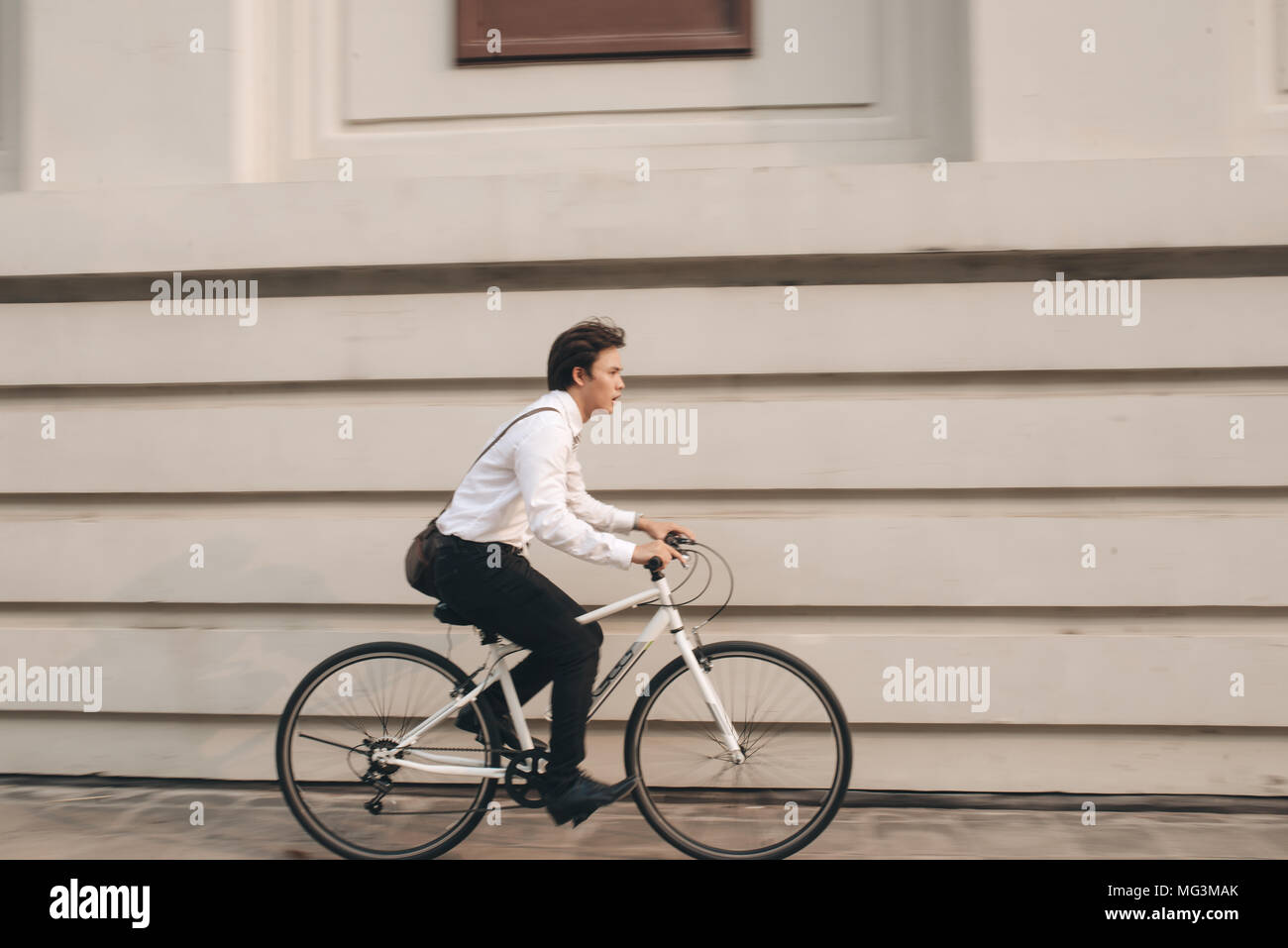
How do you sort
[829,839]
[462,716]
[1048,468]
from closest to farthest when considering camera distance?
[462,716] → [829,839] → [1048,468]

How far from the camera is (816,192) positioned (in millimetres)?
4480

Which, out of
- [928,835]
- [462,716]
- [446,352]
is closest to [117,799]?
[462,716]

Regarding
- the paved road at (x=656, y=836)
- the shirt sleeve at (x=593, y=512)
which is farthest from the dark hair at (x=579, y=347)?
the paved road at (x=656, y=836)

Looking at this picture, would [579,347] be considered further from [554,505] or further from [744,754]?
[744,754]

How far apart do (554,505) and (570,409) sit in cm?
39

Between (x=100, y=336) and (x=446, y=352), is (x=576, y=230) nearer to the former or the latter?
(x=446, y=352)

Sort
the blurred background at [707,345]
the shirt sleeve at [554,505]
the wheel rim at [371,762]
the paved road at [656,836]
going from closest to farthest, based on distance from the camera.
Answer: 1. the shirt sleeve at [554,505]
2. the wheel rim at [371,762]
3. the paved road at [656,836]
4. the blurred background at [707,345]

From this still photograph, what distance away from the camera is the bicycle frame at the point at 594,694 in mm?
3553

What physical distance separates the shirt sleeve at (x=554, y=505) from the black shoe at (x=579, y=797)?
2.71ft

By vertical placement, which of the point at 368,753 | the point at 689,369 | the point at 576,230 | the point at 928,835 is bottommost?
the point at 928,835

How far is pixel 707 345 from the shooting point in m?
4.59

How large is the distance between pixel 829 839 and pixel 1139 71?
147 inches

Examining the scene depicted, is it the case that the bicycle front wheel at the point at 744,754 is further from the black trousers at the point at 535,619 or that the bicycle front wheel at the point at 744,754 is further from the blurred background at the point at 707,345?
the blurred background at the point at 707,345

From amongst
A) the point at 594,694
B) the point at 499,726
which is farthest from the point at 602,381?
the point at 499,726
